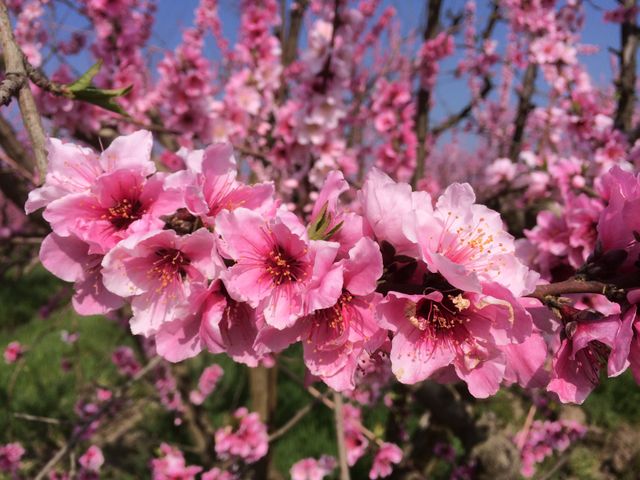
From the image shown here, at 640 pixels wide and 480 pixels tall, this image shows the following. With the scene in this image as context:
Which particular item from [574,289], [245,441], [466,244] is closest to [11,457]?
[245,441]

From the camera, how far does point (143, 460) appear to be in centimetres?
341

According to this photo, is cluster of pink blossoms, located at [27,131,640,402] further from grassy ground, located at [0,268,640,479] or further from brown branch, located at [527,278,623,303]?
grassy ground, located at [0,268,640,479]

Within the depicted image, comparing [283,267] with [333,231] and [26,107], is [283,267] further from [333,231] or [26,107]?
[26,107]

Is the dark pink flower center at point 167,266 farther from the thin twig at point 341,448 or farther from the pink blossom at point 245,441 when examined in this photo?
the pink blossom at point 245,441

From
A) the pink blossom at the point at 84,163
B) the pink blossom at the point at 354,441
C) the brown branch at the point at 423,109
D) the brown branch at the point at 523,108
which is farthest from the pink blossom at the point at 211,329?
the brown branch at the point at 523,108

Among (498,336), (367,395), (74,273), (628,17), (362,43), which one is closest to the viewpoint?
(498,336)

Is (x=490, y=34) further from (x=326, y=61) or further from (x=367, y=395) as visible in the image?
(x=367, y=395)

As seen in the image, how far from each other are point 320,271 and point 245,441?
6.60 ft

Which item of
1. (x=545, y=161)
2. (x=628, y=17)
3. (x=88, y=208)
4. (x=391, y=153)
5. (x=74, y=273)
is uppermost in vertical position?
(x=628, y=17)

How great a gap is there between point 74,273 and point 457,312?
0.66m

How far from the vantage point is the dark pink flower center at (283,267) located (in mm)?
793

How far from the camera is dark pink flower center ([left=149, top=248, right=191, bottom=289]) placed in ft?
2.70

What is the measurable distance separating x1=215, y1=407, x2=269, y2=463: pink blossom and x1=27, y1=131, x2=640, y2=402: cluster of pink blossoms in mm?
1738

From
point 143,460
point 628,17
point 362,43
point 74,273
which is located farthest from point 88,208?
point 362,43
